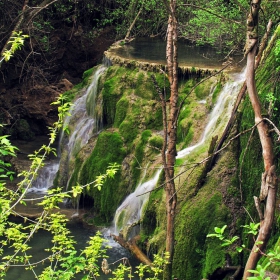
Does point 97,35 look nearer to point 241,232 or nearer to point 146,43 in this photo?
point 146,43

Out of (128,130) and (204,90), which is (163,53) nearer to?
Answer: (128,130)

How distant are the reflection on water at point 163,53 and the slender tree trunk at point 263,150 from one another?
6.83 meters

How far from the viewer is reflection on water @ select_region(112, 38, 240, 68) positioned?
41.0 ft

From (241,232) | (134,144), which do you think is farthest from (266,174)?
(134,144)

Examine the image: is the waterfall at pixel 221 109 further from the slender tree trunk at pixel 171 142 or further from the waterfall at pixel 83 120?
the waterfall at pixel 83 120

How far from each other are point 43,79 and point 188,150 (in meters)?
8.50

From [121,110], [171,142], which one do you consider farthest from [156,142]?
[171,142]

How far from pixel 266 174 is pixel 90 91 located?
10117 millimetres

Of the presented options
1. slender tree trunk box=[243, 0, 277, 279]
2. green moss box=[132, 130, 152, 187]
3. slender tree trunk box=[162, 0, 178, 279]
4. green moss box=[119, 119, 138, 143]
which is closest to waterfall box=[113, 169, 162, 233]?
green moss box=[132, 130, 152, 187]

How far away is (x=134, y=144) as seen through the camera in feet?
37.1

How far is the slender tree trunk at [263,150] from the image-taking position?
4379 mm

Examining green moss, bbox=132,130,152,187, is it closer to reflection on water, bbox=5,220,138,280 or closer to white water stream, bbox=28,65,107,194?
reflection on water, bbox=5,220,138,280

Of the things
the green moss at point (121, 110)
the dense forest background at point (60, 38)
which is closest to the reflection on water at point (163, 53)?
the dense forest background at point (60, 38)

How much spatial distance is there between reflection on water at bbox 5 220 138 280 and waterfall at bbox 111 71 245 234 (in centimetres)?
52
